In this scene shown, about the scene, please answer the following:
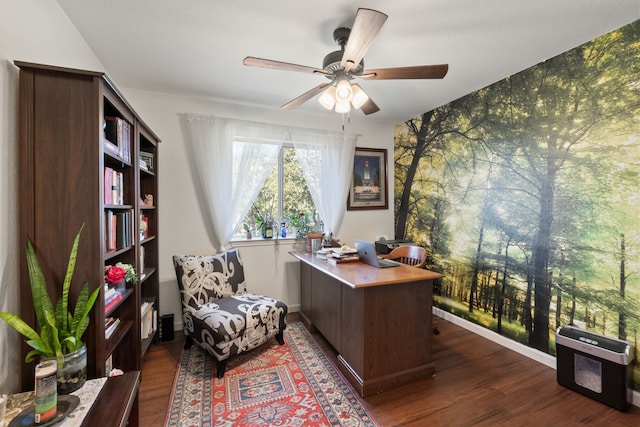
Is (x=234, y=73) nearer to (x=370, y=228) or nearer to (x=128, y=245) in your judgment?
(x=128, y=245)

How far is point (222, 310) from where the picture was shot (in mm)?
2217

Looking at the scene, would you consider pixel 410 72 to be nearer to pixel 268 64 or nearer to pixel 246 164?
pixel 268 64

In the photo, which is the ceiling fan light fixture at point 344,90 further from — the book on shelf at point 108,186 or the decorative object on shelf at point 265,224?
the decorative object on shelf at point 265,224

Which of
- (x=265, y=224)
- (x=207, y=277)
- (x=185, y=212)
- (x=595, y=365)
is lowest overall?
(x=595, y=365)

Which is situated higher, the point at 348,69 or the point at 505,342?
the point at 348,69

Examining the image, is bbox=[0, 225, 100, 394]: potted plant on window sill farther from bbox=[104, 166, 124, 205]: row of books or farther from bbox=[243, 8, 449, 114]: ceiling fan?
bbox=[243, 8, 449, 114]: ceiling fan

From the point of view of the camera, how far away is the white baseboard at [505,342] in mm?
2193

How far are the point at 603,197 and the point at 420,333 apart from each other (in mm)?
1648

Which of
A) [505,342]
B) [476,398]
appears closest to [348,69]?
[476,398]

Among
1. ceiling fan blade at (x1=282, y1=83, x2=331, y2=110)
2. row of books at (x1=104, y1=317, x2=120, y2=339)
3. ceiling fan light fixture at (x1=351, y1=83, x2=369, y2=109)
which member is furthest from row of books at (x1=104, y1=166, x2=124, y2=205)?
ceiling fan light fixture at (x1=351, y1=83, x2=369, y2=109)

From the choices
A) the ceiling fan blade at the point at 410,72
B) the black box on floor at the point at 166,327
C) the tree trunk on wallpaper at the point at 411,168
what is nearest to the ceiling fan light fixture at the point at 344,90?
the ceiling fan blade at the point at 410,72

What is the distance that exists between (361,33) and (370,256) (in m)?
1.65

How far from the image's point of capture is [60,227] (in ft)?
4.16

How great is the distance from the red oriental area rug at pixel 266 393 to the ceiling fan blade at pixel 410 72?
215 cm
